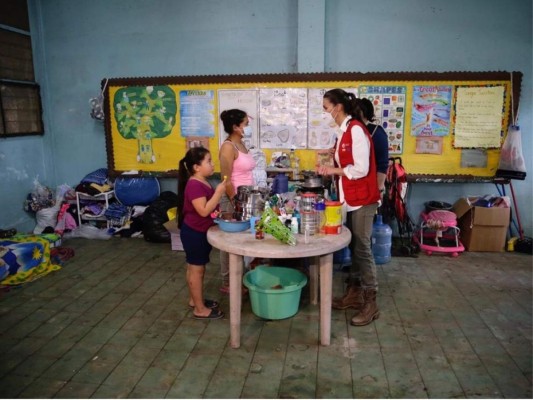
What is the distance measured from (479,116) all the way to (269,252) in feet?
13.1

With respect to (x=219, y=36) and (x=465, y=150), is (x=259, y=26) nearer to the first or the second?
(x=219, y=36)

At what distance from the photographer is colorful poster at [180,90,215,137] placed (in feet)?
19.1

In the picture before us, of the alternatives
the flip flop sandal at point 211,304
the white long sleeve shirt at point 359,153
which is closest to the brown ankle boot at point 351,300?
the flip flop sandal at point 211,304

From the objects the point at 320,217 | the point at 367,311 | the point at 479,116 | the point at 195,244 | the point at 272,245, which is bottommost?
the point at 367,311

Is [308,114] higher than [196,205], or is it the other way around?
[308,114]

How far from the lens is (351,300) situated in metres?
3.77

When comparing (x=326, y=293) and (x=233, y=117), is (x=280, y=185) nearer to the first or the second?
(x=233, y=117)

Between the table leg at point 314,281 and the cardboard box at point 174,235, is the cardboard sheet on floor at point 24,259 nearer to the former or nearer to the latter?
the cardboard box at point 174,235

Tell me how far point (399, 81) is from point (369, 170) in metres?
2.64

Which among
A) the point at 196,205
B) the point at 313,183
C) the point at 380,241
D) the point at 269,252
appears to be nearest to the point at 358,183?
the point at 313,183

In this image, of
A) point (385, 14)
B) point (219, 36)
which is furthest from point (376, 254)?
point (219, 36)

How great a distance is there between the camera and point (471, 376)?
2777 mm

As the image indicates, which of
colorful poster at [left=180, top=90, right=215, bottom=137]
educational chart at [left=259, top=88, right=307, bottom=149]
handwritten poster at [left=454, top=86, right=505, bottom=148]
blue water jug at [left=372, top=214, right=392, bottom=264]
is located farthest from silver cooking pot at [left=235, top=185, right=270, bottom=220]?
handwritten poster at [left=454, top=86, right=505, bottom=148]

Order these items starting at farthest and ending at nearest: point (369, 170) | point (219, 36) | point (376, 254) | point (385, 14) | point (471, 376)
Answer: point (219, 36) → point (385, 14) → point (376, 254) → point (369, 170) → point (471, 376)
